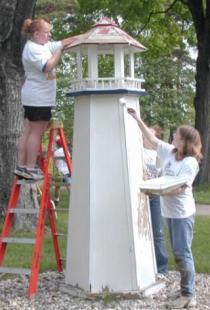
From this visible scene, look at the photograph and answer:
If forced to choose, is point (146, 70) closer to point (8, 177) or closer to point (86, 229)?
point (8, 177)

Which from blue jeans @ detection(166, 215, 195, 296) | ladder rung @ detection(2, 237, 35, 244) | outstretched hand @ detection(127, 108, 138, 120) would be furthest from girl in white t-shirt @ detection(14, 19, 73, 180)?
blue jeans @ detection(166, 215, 195, 296)

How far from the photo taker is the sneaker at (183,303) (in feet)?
22.6

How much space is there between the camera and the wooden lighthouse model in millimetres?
7145

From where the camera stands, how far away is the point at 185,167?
678 cm

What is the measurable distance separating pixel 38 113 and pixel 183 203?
71.2 inches

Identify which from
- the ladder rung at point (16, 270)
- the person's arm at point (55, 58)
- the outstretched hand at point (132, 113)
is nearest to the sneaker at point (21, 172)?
the ladder rung at point (16, 270)

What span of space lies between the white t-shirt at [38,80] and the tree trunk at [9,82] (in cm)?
361

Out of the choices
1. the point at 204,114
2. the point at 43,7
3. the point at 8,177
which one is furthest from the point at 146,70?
the point at 8,177

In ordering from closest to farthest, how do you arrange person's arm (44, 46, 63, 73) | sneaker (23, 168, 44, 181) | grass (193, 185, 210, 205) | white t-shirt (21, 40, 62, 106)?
person's arm (44, 46, 63, 73) < white t-shirt (21, 40, 62, 106) < sneaker (23, 168, 44, 181) < grass (193, 185, 210, 205)

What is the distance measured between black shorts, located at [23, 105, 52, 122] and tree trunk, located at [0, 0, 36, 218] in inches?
140

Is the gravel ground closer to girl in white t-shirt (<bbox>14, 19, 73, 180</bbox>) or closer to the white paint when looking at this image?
the white paint

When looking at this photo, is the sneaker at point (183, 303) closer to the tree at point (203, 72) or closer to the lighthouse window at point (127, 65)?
the lighthouse window at point (127, 65)

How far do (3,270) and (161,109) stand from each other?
32.6 meters

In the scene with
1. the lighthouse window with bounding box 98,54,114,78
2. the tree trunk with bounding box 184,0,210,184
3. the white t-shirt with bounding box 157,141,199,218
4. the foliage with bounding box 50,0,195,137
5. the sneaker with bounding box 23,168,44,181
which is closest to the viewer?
the white t-shirt with bounding box 157,141,199,218
